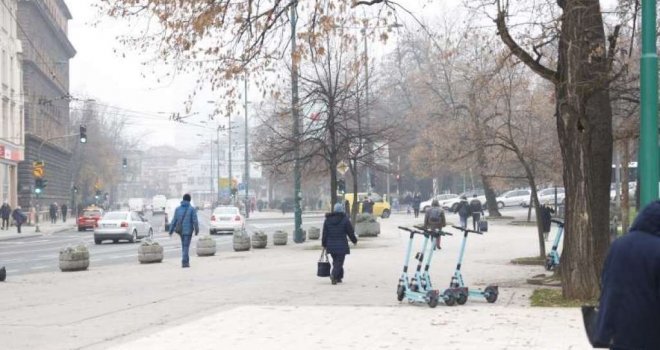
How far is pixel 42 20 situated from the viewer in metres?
74.2

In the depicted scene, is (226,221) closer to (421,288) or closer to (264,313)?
(421,288)

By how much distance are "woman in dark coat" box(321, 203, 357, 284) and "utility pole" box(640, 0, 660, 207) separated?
834 centimetres

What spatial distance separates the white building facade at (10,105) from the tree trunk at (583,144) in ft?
158

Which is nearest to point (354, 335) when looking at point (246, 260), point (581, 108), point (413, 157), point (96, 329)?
point (96, 329)

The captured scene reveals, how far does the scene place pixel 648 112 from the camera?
8812mm

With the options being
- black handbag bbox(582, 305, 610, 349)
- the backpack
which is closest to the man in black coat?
black handbag bbox(582, 305, 610, 349)

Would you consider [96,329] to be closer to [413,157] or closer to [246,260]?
[246,260]

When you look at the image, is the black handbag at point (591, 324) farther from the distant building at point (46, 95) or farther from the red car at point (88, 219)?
the distant building at point (46, 95)

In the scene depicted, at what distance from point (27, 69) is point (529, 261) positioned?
2070 inches

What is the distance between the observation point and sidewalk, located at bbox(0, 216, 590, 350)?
32.5ft

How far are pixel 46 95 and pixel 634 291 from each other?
7459 centimetres

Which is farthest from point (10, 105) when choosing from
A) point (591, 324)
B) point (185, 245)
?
point (591, 324)

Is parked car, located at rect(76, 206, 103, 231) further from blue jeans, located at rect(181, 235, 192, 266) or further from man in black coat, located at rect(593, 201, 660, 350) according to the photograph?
man in black coat, located at rect(593, 201, 660, 350)

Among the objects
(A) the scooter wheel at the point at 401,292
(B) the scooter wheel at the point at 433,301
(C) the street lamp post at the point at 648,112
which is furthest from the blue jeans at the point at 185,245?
(C) the street lamp post at the point at 648,112
